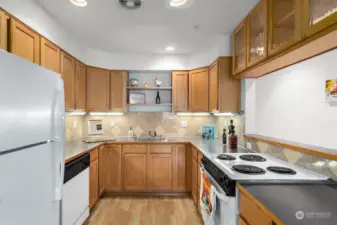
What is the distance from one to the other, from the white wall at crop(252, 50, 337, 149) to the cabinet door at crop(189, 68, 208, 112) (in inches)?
36.2

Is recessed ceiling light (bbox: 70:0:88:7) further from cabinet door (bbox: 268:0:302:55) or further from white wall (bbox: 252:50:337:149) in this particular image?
white wall (bbox: 252:50:337:149)

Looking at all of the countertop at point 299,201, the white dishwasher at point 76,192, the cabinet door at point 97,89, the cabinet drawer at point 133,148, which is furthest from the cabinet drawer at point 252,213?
the cabinet door at point 97,89

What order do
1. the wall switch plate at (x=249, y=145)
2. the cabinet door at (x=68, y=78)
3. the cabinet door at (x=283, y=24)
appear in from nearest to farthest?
1. the cabinet door at (x=283, y=24)
2. the wall switch plate at (x=249, y=145)
3. the cabinet door at (x=68, y=78)

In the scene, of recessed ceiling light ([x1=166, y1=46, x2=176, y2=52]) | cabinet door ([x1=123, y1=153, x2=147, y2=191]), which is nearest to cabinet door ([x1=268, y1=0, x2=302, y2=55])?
recessed ceiling light ([x1=166, y1=46, x2=176, y2=52])

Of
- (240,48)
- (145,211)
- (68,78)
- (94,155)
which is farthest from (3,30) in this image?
(145,211)

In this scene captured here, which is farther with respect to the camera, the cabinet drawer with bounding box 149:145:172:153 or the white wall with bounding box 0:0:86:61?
the cabinet drawer with bounding box 149:145:172:153

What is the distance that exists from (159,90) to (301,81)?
2.50 metres

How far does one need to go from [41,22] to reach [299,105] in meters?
2.91

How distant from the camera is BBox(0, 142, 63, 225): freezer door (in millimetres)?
1007

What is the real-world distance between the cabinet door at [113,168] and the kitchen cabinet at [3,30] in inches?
81.7

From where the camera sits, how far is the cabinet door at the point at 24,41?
5.56ft

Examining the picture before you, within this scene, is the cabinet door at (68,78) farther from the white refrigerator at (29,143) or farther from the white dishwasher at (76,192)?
the white refrigerator at (29,143)

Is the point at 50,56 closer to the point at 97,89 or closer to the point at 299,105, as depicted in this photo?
the point at 97,89

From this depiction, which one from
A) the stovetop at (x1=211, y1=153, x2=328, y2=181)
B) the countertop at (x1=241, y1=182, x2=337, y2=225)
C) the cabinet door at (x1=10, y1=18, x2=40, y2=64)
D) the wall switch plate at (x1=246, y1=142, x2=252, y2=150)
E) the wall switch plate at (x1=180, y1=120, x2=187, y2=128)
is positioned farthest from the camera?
the wall switch plate at (x1=180, y1=120, x2=187, y2=128)
